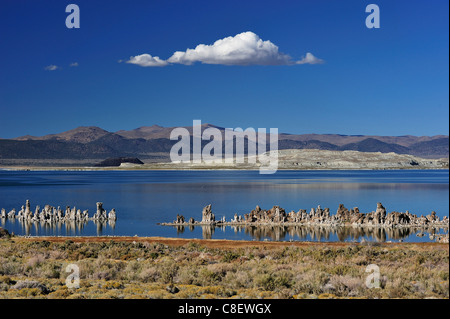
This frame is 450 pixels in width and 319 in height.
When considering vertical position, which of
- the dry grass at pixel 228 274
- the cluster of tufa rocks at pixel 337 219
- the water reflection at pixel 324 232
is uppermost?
the dry grass at pixel 228 274

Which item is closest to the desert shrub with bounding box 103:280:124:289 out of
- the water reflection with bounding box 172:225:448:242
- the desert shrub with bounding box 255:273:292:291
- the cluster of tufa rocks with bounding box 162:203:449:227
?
the desert shrub with bounding box 255:273:292:291

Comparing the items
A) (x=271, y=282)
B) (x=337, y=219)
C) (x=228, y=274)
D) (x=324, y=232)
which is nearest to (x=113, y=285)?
(x=228, y=274)

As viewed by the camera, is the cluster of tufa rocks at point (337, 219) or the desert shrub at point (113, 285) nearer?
the desert shrub at point (113, 285)

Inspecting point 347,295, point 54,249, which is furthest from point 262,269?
point 54,249

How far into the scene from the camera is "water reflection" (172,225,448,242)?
41188 mm

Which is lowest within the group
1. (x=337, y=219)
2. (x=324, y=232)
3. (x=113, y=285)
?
(x=324, y=232)

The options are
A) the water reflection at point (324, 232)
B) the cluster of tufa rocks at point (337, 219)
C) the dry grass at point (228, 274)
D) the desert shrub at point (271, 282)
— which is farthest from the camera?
Answer: the cluster of tufa rocks at point (337, 219)

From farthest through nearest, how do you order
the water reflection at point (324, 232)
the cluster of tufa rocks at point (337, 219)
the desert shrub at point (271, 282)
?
1. the cluster of tufa rocks at point (337, 219)
2. the water reflection at point (324, 232)
3. the desert shrub at point (271, 282)

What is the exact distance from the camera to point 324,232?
146ft

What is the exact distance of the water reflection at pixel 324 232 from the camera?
41188 mm

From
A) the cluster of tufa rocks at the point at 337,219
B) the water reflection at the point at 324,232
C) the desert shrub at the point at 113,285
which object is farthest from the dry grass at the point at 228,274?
the cluster of tufa rocks at the point at 337,219

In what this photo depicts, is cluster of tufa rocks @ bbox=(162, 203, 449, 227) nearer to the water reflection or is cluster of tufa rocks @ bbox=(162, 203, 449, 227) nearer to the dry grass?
the water reflection

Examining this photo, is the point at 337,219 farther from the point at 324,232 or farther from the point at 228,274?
the point at 228,274

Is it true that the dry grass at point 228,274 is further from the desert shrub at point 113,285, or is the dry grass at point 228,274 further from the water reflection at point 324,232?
the water reflection at point 324,232
